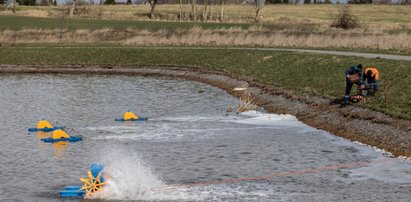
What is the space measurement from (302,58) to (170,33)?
28712 millimetres

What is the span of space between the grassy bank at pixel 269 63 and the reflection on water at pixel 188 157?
149 inches

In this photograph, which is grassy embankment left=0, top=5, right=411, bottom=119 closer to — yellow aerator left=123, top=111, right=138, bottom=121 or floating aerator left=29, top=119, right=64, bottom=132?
yellow aerator left=123, top=111, right=138, bottom=121

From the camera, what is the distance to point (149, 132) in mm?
26844

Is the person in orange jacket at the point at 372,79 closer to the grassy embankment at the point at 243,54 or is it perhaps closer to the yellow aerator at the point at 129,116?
the grassy embankment at the point at 243,54

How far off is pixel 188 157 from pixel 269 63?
89.1 ft

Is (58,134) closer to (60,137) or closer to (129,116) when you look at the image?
(60,137)

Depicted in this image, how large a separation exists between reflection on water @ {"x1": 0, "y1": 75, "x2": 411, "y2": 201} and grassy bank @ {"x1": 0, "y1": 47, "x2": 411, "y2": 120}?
3797 mm

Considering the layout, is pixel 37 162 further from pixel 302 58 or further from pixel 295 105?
pixel 302 58

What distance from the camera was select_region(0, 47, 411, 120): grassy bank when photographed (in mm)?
30150

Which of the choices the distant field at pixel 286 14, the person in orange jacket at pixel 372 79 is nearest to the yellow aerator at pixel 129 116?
the person in orange jacket at pixel 372 79

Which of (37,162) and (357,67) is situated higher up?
(357,67)

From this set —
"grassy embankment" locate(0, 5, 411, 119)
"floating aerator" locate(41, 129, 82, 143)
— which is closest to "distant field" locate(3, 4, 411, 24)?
"grassy embankment" locate(0, 5, 411, 119)

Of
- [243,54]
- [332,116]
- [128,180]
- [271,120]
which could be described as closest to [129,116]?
[271,120]

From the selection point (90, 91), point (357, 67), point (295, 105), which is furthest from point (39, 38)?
point (357, 67)
